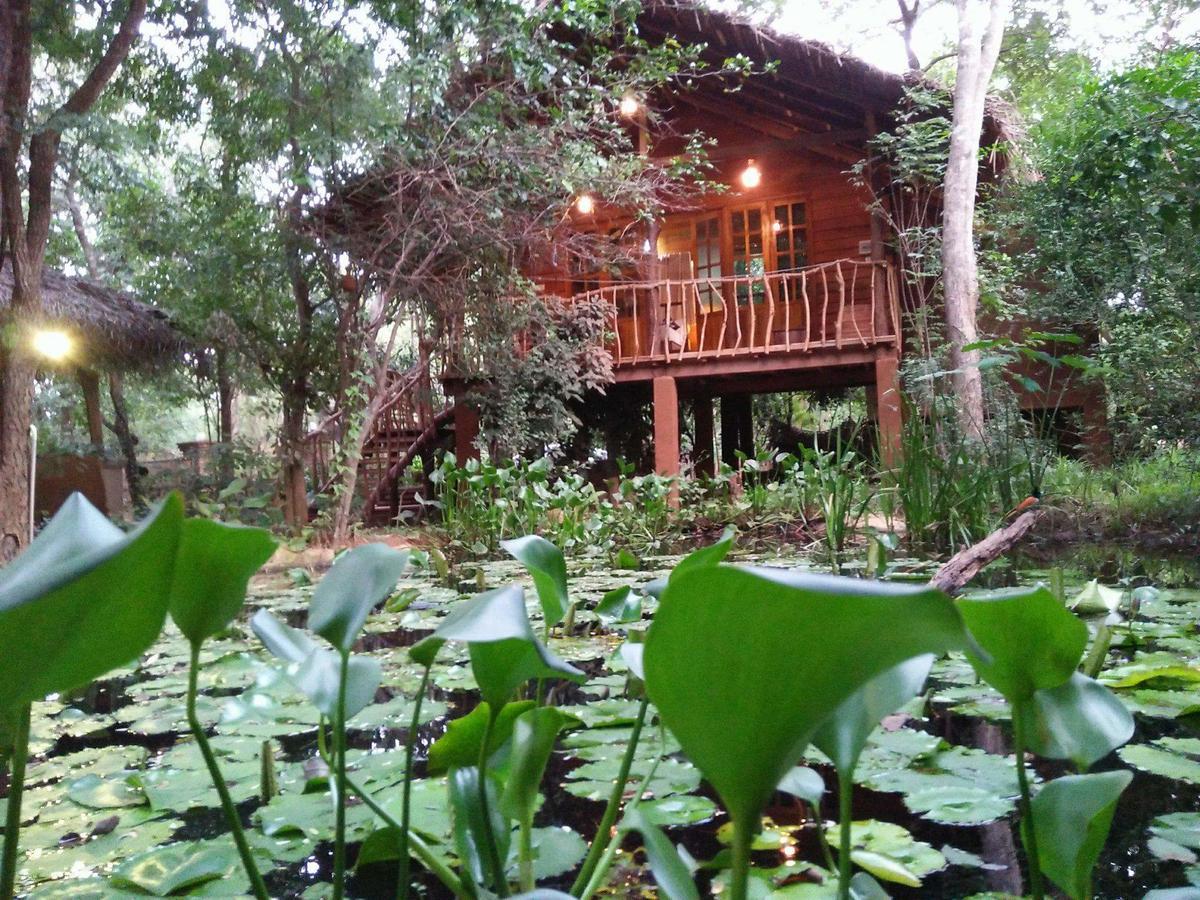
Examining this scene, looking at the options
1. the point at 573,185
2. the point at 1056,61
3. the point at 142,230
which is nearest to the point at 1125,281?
the point at 573,185

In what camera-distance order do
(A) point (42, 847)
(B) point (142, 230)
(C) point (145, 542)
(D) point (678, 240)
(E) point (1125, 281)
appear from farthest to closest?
(D) point (678, 240)
(B) point (142, 230)
(E) point (1125, 281)
(A) point (42, 847)
(C) point (145, 542)

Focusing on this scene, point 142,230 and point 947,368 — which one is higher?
point 142,230

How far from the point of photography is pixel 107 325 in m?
8.77

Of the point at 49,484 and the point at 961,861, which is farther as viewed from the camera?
the point at 49,484

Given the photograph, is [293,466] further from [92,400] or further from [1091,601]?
[1091,601]

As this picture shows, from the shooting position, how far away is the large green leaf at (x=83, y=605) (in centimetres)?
36

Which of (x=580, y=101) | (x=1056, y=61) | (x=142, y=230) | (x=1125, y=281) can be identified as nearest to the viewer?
(x=1125, y=281)

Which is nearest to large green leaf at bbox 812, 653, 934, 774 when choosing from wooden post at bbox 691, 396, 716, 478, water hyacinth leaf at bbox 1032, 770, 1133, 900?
water hyacinth leaf at bbox 1032, 770, 1133, 900

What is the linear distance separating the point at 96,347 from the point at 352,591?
10.3 m

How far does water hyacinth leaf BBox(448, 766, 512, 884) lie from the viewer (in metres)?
0.74

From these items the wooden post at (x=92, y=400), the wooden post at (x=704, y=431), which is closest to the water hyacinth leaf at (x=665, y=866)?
the wooden post at (x=704, y=431)

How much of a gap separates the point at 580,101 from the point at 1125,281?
474 cm

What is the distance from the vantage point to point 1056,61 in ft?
47.4

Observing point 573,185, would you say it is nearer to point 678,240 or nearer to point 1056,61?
point 678,240
